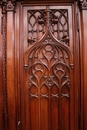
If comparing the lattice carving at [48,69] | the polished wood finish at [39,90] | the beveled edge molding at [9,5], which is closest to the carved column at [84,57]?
the polished wood finish at [39,90]

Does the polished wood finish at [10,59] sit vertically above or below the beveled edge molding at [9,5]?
below

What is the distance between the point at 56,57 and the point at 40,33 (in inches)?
9.8

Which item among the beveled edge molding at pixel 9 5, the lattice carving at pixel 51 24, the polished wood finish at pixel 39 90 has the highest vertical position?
the beveled edge molding at pixel 9 5

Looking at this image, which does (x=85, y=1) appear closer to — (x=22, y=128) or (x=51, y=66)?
(x=51, y=66)

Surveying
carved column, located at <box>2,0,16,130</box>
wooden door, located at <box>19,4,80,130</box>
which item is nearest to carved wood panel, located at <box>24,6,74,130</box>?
wooden door, located at <box>19,4,80,130</box>

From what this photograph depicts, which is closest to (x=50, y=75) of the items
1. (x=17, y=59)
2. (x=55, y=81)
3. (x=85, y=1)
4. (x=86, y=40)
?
(x=55, y=81)

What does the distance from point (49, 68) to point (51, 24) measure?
15.0 inches

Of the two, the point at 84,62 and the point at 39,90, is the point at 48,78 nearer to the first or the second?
the point at 39,90

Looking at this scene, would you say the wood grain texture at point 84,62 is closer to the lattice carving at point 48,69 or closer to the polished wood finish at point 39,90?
the polished wood finish at point 39,90

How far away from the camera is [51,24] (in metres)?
1.13

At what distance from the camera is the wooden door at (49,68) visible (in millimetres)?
1112

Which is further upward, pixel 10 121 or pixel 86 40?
pixel 86 40

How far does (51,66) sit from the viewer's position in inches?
44.1

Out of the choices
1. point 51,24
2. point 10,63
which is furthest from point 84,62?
point 10,63
